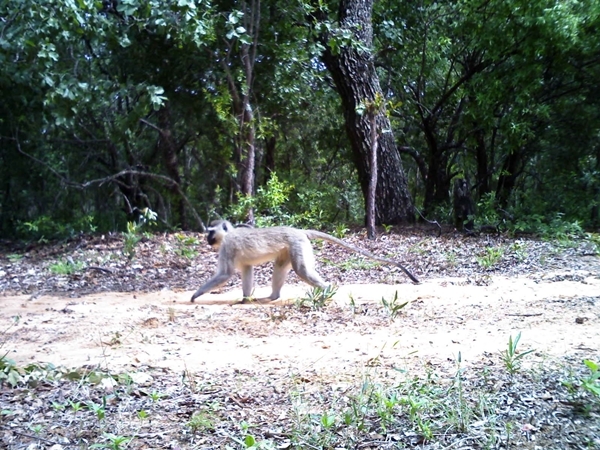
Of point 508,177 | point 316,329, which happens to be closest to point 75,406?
point 316,329

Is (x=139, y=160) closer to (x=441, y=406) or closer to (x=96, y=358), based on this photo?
(x=96, y=358)

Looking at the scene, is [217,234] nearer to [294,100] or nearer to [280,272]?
[280,272]

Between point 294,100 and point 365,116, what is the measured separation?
7.20 ft

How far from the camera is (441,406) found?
11.3ft

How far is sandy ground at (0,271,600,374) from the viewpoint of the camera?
448 cm

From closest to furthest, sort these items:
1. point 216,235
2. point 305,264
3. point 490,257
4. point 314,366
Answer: point 314,366, point 305,264, point 216,235, point 490,257

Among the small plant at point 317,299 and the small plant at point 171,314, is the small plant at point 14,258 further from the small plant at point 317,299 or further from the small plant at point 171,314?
the small plant at point 317,299

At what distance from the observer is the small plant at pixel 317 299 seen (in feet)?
20.7

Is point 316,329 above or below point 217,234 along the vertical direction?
below

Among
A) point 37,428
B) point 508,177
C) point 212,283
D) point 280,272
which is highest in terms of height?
point 508,177

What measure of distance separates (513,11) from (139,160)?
10.3m

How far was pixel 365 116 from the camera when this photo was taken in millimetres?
12656

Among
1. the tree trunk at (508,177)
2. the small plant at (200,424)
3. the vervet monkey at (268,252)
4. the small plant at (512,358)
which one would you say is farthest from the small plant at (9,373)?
the tree trunk at (508,177)

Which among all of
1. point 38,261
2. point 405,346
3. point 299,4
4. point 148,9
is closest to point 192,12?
point 148,9
